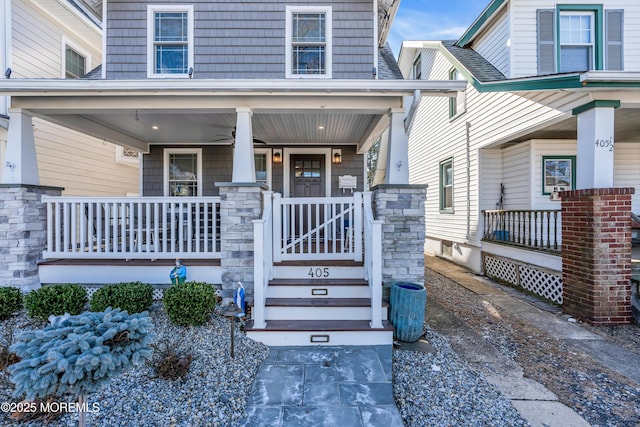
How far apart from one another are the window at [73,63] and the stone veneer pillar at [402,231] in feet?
28.4

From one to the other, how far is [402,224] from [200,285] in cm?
285

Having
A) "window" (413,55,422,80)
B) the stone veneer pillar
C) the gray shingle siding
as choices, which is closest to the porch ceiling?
the stone veneer pillar

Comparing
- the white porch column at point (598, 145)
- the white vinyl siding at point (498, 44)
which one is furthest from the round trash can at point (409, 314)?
the white vinyl siding at point (498, 44)

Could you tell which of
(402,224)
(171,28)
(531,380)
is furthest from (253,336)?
(171,28)

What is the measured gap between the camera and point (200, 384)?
110 inches

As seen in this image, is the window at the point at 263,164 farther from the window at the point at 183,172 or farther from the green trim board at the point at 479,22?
the green trim board at the point at 479,22

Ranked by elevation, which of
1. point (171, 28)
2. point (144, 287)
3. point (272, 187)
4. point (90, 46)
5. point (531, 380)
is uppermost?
point (90, 46)

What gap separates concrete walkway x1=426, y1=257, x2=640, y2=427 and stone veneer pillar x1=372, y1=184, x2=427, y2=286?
2.83 feet

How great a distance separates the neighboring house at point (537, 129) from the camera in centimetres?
446

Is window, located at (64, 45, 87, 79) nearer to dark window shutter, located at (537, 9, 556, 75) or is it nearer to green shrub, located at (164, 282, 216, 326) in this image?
green shrub, located at (164, 282, 216, 326)

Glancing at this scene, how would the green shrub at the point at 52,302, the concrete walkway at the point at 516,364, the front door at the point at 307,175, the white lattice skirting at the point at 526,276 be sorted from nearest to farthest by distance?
the concrete walkway at the point at 516,364 → the green shrub at the point at 52,302 → the white lattice skirting at the point at 526,276 → the front door at the point at 307,175

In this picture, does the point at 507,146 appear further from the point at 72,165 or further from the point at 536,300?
the point at 72,165

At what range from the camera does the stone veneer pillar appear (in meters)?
4.43

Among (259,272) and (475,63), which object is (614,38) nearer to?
(475,63)
